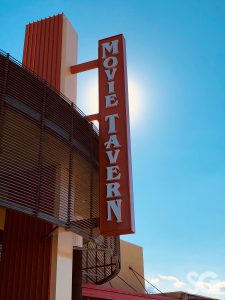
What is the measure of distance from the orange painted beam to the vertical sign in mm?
394

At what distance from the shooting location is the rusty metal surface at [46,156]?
1169 cm

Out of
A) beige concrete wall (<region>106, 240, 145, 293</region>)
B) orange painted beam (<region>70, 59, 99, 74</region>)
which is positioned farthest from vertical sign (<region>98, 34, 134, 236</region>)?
beige concrete wall (<region>106, 240, 145, 293</region>)

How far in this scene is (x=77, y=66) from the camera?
1784 centimetres

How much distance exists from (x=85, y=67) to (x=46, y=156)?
6120mm

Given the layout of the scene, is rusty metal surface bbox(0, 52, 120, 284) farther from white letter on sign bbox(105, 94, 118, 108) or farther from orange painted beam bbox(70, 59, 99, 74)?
orange painted beam bbox(70, 59, 99, 74)

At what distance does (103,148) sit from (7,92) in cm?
464

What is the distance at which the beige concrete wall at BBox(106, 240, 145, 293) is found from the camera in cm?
2831

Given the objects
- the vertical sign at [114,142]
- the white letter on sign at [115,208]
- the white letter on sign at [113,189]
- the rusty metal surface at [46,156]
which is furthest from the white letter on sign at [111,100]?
the white letter on sign at [115,208]

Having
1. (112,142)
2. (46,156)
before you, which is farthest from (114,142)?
(46,156)

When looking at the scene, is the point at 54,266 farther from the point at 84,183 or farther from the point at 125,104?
the point at 125,104

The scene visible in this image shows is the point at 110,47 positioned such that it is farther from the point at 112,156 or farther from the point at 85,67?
the point at 112,156

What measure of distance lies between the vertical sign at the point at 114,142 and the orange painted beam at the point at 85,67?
15.5 inches

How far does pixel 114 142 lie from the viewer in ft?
52.0

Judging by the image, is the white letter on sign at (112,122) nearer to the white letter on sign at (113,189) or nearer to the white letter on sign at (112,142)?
the white letter on sign at (112,142)
